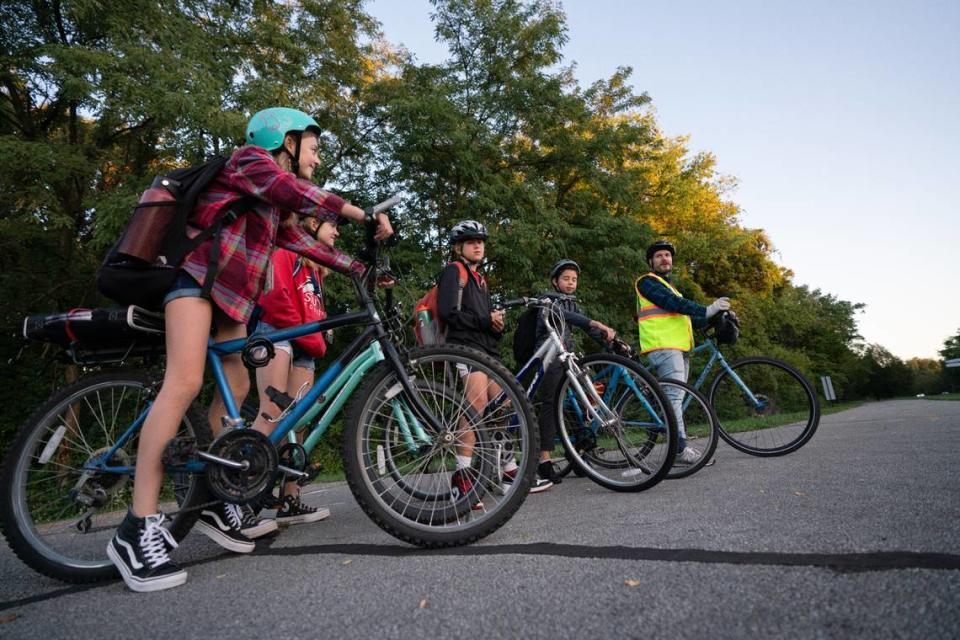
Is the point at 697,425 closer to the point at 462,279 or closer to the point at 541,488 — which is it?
the point at 541,488

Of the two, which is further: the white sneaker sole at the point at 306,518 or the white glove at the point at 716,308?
the white glove at the point at 716,308

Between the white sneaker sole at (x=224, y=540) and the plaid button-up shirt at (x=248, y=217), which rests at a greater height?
the plaid button-up shirt at (x=248, y=217)

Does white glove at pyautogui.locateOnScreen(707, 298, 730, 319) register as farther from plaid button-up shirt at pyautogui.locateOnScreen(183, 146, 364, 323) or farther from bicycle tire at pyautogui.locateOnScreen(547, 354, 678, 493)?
plaid button-up shirt at pyautogui.locateOnScreen(183, 146, 364, 323)

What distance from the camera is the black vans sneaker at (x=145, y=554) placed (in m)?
2.07

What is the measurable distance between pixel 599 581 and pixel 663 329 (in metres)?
3.50

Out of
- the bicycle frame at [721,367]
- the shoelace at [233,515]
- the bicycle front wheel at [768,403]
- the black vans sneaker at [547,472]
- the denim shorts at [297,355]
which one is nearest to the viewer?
the shoelace at [233,515]

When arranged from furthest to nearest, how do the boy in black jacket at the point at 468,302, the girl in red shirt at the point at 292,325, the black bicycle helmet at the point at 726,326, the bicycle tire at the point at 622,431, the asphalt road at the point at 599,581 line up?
the black bicycle helmet at the point at 726,326 < the boy in black jacket at the point at 468,302 < the bicycle tire at the point at 622,431 < the girl in red shirt at the point at 292,325 < the asphalt road at the point at 599,581

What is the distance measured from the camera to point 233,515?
2.64m

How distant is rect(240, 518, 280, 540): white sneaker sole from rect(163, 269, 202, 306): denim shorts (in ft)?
4.34

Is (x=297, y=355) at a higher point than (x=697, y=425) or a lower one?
higher

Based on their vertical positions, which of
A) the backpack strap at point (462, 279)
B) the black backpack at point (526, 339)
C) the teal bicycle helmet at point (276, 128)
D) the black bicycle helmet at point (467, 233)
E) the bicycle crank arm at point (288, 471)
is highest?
the teal bicycle helmet at point (276, 128)

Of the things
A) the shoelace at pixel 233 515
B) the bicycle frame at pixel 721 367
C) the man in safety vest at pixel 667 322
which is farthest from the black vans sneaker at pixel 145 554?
the bicycle frame at pixel 721 367

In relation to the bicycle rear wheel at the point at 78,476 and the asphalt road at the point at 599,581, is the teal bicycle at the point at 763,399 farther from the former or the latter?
the bicycle rear wheel at the point at 78,476

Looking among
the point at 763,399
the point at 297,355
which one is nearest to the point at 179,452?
the point at 297,355
